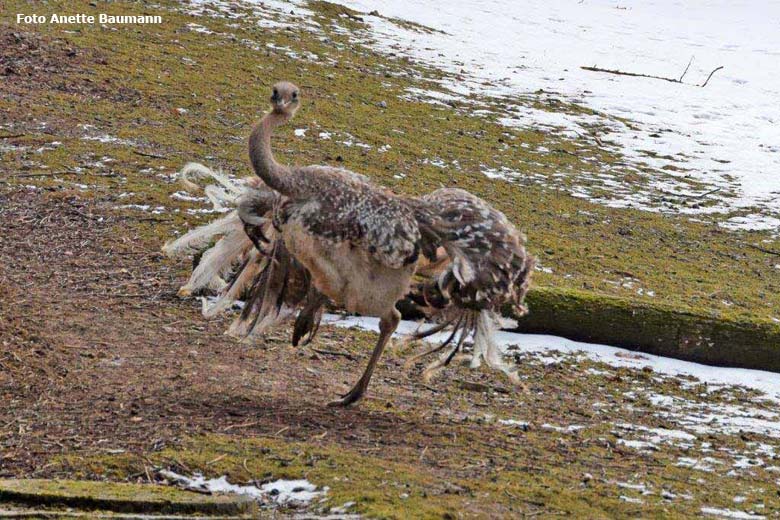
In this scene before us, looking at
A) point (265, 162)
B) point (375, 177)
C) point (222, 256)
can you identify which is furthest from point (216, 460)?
point (375, 177)

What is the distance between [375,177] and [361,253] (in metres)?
5.19

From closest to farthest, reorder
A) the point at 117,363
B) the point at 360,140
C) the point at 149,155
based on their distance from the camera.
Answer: the point at 117,363 → the point at 149,155 → the point at 360,140

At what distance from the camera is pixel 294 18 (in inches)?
679

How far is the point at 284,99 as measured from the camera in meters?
6.39

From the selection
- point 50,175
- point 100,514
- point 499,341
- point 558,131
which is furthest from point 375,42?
point 100,514

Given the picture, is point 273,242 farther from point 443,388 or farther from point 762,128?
point 762,128

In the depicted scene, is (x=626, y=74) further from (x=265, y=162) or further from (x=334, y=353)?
(x=265, y=162)

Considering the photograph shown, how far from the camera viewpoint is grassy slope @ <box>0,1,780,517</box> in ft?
17.2

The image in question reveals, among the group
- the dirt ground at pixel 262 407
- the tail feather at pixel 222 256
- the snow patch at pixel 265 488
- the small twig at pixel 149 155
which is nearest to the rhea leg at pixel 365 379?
the dirt ground at pixel 262 407

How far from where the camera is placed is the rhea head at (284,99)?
251 inches

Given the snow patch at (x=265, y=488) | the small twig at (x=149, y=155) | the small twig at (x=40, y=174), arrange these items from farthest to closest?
1. the small twig at (x=149, y=155)
2. the small twig at (x=40, y=174)
3. the snow patch at (x=265, y=488)

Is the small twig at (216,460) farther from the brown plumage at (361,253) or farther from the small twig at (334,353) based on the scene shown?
the small twig at (334,353)

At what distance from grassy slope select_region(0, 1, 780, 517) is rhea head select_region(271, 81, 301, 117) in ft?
5.81

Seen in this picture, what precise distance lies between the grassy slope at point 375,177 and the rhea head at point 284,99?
1.77 m
